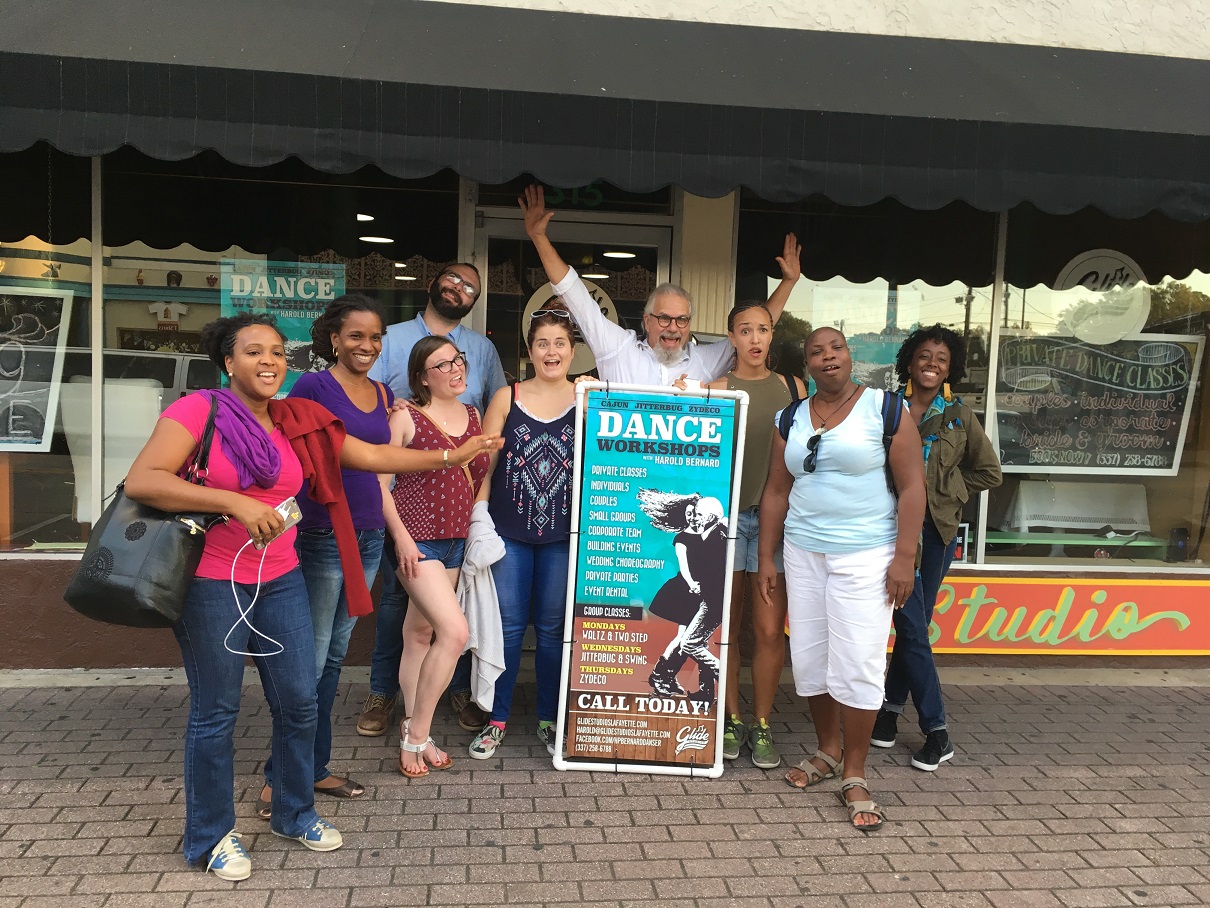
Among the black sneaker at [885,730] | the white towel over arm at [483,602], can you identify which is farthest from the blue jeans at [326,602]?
the black sneaker at [885,730]

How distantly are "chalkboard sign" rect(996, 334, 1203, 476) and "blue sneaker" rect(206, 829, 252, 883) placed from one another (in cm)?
496

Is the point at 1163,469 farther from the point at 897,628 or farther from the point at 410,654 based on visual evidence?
the point at 410,654

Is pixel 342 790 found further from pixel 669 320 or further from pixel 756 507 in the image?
pixel 669 320

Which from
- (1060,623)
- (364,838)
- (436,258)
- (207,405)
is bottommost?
(364,838)

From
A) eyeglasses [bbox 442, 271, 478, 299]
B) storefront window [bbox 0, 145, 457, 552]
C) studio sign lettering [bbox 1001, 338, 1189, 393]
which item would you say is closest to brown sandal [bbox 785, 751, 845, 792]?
eyeglasses [bbox 442, 271, 478, 299]

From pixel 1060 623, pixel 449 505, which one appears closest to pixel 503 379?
pixel 449 505

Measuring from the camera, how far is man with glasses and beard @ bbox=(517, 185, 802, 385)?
14.2ft

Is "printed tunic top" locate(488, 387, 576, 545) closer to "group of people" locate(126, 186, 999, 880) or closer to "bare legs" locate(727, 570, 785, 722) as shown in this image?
"group of people" locate(126, 186, 999, 880)

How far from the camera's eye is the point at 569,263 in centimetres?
582

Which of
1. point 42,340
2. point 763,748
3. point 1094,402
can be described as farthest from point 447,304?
point 1094,402

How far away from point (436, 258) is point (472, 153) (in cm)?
165

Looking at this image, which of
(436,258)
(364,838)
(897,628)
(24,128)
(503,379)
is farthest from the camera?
(436,258)

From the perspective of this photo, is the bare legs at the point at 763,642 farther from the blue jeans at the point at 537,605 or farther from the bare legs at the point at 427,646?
the bare legs at the point at 427,646

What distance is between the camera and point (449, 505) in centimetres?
395
